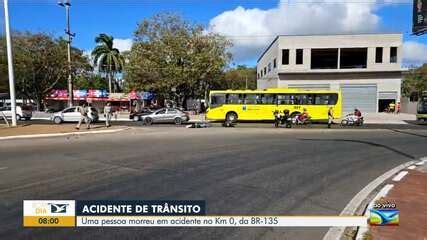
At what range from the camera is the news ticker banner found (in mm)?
5793

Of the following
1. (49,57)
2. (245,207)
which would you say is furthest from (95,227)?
(49,57)

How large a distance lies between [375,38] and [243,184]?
56.0m

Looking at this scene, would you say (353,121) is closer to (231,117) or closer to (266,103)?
(266,103)

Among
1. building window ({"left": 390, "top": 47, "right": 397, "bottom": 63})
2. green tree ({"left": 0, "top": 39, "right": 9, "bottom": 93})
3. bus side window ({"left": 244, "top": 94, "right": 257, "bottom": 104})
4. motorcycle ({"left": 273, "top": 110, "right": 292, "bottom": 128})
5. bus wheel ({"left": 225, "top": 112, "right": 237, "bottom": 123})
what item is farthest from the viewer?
green tree ({"left": 0, "top": 39, "right": 9, "bottom": 93})

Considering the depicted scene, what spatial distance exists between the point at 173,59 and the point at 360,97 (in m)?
25.4

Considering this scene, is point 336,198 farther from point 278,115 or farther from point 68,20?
point 68,20

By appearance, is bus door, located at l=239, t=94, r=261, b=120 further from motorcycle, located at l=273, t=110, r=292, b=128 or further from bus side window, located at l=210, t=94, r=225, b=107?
motorcycle, located at l=273, t=110, r=292, b=128

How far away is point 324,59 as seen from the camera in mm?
68188

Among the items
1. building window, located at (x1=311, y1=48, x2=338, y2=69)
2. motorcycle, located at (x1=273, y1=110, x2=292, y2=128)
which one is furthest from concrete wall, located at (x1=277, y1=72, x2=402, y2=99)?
motorcycle, located at (x1=273, y1=110, x2=292, y2=128)

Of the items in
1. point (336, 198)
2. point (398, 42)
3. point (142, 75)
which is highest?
point (398, 42)

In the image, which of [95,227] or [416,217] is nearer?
[95,227]

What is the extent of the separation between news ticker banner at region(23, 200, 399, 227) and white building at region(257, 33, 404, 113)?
56866 millimetres

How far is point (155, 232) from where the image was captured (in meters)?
6.34

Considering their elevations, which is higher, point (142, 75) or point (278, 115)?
point (142, 75)
